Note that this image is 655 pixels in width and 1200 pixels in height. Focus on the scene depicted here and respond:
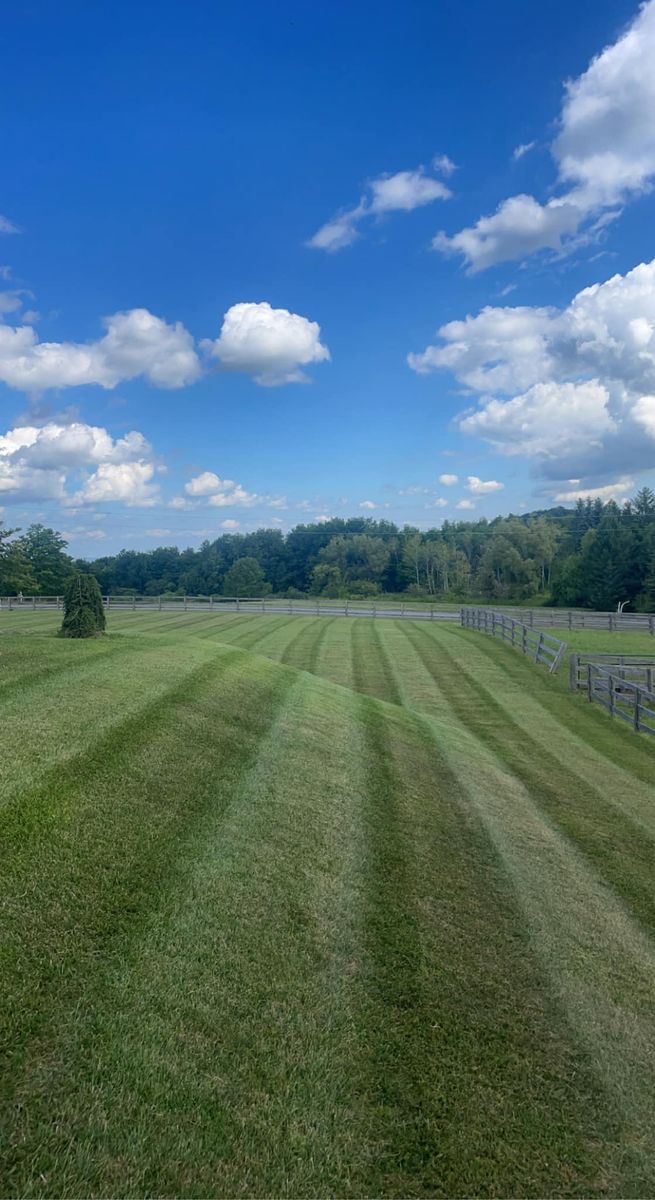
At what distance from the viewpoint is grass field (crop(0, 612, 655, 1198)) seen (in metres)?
2.83

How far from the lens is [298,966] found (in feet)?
13.1

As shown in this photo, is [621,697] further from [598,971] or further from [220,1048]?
[220,1048]

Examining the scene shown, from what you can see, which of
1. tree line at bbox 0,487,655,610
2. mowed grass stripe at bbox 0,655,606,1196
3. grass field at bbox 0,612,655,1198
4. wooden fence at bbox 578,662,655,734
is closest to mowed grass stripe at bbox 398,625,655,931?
grass field at bbox 0,612,655,1198

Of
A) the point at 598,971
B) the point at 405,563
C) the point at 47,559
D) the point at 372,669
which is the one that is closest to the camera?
the point at 598,971

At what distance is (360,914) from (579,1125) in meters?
1.96

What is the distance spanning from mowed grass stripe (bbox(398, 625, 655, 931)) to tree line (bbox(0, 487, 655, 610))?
5617cm

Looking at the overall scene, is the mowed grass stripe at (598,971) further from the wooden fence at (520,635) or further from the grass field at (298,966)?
the wooden fence at (520,635)

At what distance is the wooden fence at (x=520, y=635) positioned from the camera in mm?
19709

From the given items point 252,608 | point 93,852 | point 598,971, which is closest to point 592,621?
point 252,608

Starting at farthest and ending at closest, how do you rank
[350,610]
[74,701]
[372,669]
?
[350,610], [372,669], [74,701]

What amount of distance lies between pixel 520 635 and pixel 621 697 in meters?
10.0

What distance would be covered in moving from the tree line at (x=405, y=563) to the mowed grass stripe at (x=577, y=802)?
184ft

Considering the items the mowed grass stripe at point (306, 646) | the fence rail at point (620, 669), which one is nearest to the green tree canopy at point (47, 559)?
the mowed grass stripe at point (306, 646)

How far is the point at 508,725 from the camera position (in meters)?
13.1
